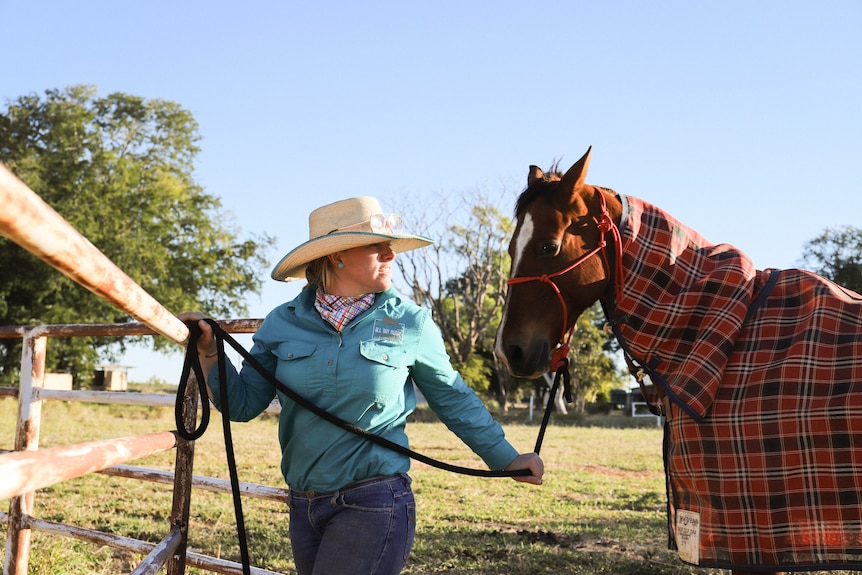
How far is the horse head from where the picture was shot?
8.87 feet

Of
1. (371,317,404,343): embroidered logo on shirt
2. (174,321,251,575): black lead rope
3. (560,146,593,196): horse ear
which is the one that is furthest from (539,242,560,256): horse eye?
(174,321,251,575): black lead rope

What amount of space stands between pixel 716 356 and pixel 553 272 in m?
0.64

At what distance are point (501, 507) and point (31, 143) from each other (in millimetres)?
28148

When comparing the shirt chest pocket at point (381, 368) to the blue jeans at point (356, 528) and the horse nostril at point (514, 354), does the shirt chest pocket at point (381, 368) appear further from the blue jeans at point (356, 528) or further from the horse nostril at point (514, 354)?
the horse nostril at point (514, 354)

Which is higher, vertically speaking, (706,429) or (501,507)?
(706,429)

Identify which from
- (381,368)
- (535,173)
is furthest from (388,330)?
(535,173)

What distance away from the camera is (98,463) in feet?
5.42

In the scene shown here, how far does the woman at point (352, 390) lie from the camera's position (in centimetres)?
221

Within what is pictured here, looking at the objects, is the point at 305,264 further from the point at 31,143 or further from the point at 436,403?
the point at 31,143

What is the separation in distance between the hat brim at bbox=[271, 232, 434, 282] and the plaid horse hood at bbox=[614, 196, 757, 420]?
762mm

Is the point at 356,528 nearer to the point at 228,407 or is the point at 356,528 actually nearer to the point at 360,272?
the point at 228,407

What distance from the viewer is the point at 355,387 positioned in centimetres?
229

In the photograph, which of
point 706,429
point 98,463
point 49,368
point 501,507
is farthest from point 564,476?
point 49,368

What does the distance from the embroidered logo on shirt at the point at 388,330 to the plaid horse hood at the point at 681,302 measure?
33.1 inches
